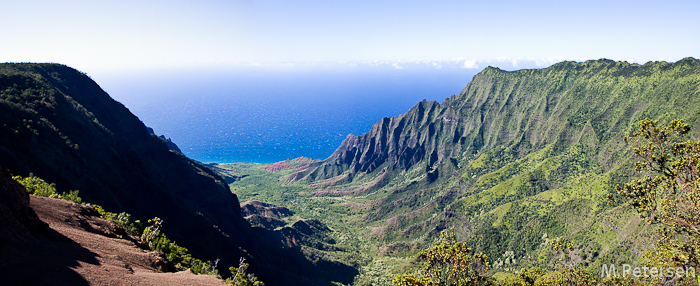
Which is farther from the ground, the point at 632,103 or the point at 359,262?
the point at 632,103

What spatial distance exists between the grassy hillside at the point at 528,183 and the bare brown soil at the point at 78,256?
81873 millimetres

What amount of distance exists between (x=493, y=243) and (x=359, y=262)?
47.4 m

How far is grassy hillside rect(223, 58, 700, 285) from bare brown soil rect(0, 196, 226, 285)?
269 ft

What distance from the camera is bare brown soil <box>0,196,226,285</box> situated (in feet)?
70.6

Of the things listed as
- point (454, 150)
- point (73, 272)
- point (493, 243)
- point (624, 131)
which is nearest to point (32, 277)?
point (73, 272)

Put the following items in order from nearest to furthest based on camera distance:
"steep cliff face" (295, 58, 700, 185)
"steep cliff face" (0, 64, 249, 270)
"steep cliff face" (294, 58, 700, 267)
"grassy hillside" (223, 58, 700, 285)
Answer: "steep cliff face" (0, 64, 249, 270), "grassy hillside" (223, 58, 700, 285), "steep cliff face" (294, 58, 700, 267), "steep cliff face" (295, 58, 700, 185)

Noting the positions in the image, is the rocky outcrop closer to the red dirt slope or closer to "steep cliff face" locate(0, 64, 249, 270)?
"steep cliff face" locate(0, 64, 249, 270)

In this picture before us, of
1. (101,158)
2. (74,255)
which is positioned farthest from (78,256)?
(101,158)

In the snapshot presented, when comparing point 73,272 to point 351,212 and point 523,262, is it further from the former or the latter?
point 351,212

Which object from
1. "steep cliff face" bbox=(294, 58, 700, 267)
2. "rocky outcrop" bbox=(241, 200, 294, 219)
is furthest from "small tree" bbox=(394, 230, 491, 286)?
"rocky outcrop" bbox=(241, 200, 294, 219)

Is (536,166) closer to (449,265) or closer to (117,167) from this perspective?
(449,265)

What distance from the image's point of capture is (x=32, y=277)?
20.8 metres

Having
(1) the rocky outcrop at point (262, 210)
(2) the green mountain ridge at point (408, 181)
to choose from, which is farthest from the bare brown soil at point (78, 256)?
(1) the rocky outcrop at point (262, 210)

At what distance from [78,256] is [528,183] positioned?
139 m
